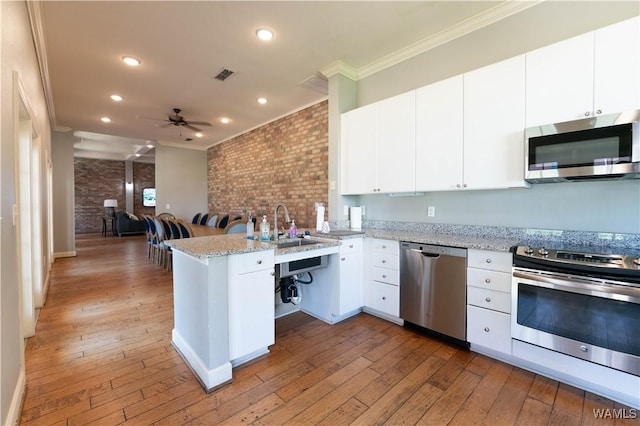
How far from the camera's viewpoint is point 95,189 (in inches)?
431

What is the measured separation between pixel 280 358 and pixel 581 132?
2.66 meters

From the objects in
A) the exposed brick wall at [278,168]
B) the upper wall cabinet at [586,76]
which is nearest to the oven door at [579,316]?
the upper wall cabinet at [586,76]

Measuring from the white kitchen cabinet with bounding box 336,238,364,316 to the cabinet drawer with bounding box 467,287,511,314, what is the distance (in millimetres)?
1064

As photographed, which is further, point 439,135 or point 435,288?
point 439,135

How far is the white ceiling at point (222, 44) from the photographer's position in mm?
2408

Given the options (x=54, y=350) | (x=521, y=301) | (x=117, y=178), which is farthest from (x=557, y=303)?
(x=117, y=178)

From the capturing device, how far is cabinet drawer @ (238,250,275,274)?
2014mm

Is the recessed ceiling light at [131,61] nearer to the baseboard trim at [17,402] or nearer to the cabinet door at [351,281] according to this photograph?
the baseboard trim at [17,402]

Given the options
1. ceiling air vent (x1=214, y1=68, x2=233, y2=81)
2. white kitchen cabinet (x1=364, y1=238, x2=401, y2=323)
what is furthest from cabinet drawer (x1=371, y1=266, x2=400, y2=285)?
ceiling air vent (x1=214, y1=68, x2=233, y2=81)

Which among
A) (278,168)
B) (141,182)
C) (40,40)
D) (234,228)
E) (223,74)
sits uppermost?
(223,74)

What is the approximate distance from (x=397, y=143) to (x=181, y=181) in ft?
21.5

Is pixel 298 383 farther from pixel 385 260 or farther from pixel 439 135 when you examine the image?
pixel 439 135

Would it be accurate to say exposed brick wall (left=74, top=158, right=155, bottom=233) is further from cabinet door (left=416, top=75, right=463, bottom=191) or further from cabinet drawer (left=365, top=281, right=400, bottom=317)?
cabinet door (left=416, top=75, right=463, bottom=191)

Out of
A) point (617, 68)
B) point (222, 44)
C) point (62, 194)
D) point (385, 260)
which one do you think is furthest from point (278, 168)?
point (62, 194)
